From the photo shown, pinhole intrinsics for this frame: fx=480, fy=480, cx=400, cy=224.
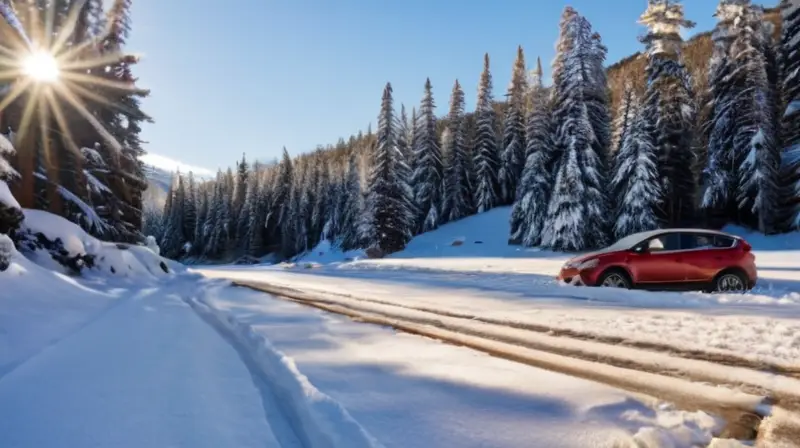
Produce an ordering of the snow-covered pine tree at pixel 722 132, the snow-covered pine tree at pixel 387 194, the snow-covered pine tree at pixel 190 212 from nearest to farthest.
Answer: the snow-covered pine tree at pixel 722 132 → the snow-covered pine tree at pixel 387 194 → the snow-covered pine tree at pixel 190 212

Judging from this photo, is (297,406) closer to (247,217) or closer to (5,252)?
(5,252)

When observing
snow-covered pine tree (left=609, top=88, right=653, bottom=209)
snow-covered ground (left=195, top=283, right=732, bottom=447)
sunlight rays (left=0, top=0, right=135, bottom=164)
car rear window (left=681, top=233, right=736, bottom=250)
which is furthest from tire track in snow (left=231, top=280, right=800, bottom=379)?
snow-covered pine tree (left=609, top=88, right=653, bottom=209)

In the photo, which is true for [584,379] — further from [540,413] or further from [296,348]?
[296,348]

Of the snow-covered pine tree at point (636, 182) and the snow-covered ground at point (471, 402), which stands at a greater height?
the snow-covered pine tree at point (636, 182)

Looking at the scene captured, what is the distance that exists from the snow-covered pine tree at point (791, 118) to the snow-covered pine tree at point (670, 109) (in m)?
4.73

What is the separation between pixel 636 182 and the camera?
2800 cm

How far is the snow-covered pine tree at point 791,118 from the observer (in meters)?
24.0

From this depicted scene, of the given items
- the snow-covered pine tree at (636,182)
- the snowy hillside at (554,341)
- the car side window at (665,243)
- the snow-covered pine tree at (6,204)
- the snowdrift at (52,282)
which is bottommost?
the snowy hillside at (554,341)

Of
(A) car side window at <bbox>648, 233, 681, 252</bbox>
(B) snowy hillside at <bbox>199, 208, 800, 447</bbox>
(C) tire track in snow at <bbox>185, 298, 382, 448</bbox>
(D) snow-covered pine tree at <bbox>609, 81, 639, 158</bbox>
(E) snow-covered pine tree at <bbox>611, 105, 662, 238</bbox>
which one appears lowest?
(C) tire track in snow at <bbox>185, 298, 382, 448</bbox>

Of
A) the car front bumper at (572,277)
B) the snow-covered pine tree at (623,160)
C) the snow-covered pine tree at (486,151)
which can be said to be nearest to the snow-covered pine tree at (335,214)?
the snow-covered pine tree at (486,151)

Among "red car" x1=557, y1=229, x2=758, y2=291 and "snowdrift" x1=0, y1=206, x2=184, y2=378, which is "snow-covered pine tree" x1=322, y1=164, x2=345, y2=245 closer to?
"snowdrift" x1=0, y1=206, x2=184, y2=378

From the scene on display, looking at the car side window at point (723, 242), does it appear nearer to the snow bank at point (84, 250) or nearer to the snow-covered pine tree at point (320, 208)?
the snow bank at point (84, 250)

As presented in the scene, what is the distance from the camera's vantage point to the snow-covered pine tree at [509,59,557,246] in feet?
113

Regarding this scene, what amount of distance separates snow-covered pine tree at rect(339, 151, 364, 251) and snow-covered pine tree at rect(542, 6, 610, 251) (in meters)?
25.4
